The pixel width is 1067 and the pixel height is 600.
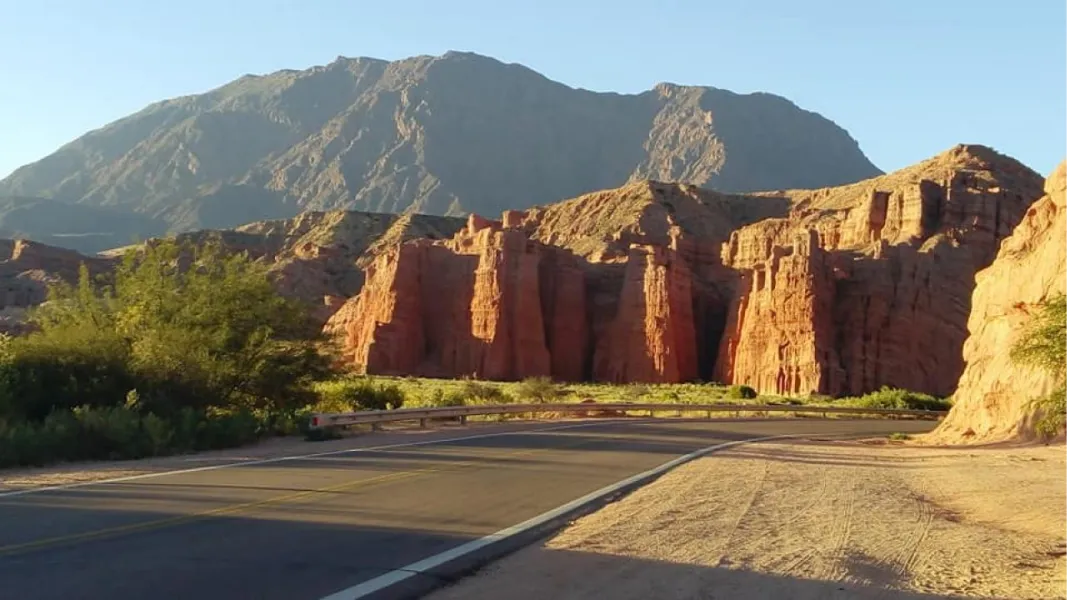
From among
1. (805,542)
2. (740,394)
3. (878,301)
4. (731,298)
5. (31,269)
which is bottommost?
(740,394)

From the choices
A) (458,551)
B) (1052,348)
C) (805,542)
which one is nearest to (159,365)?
(458,551)

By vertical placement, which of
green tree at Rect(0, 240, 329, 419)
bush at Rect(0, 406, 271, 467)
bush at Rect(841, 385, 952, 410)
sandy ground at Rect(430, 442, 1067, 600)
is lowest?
bush at Rect(841, 385, 952, 410)

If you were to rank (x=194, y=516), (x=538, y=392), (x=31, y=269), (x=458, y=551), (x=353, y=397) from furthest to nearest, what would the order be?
(x=31, y=269), (x=538, y=392), (x=353, y=397), (x=194, y=516), (x=458, y=551)

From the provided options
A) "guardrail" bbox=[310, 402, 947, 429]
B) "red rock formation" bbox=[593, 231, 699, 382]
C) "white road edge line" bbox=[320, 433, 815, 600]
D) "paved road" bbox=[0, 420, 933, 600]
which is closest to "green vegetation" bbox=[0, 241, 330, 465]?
"guardrail" bbox=[310, 402, 947, 429]

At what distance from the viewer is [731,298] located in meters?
88.4

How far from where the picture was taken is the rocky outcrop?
72000 millimetres

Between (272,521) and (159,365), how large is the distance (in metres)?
15.7

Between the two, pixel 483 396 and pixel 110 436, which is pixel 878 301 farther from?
pixel 110 436

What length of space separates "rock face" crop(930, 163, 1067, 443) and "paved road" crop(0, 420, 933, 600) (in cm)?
1369

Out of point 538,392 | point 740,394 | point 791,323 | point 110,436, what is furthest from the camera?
point 791,323

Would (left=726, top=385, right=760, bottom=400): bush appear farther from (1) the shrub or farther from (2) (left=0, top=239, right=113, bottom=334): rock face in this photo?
(2) (left=0, top=239, right=113, bottom=334): rock face

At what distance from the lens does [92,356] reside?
2439cm

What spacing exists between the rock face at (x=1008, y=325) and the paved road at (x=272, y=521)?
13694 mm

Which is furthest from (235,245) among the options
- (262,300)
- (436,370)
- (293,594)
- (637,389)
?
(293,594)
